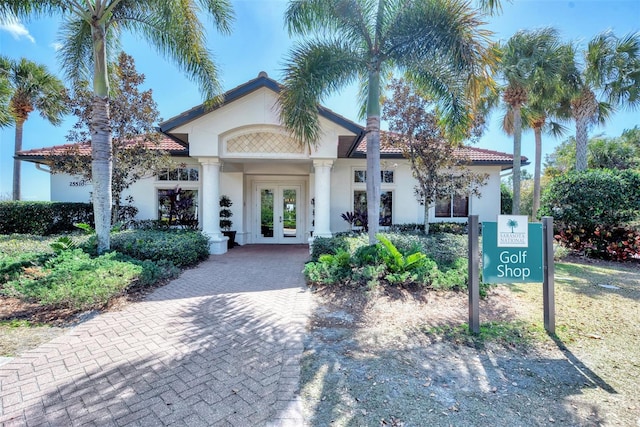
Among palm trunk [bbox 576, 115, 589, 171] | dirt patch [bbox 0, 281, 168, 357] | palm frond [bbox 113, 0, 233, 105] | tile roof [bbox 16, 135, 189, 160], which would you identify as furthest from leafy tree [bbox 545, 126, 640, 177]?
dirt patch [bbox 0, 281, 168, 357]

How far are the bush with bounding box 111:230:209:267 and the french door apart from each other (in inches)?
190

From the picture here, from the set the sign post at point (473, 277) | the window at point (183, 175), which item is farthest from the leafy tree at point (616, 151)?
the window at point (183, 175)

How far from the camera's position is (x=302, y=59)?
7.18 metres

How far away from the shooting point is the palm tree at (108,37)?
7.33m

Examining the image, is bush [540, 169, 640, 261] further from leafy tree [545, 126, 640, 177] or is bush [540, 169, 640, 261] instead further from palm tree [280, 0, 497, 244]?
leafy tree [545, 126, 640, 177]

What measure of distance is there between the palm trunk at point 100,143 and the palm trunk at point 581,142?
18.6 m

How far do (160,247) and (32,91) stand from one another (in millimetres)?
13952

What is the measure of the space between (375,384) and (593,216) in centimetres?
1123

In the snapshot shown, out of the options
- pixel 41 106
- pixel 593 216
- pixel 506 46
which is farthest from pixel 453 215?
pixel 41 106

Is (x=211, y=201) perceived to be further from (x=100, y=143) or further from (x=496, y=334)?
(x=496, y=334)

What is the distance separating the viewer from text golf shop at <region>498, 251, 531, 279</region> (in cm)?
439

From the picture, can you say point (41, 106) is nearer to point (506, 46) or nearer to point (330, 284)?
point (330, 284)

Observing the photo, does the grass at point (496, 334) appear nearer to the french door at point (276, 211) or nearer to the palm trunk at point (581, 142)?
the french door at point (276, 211)

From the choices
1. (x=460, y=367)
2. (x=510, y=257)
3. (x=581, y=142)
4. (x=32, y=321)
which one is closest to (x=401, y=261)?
(x=510, y=257)
